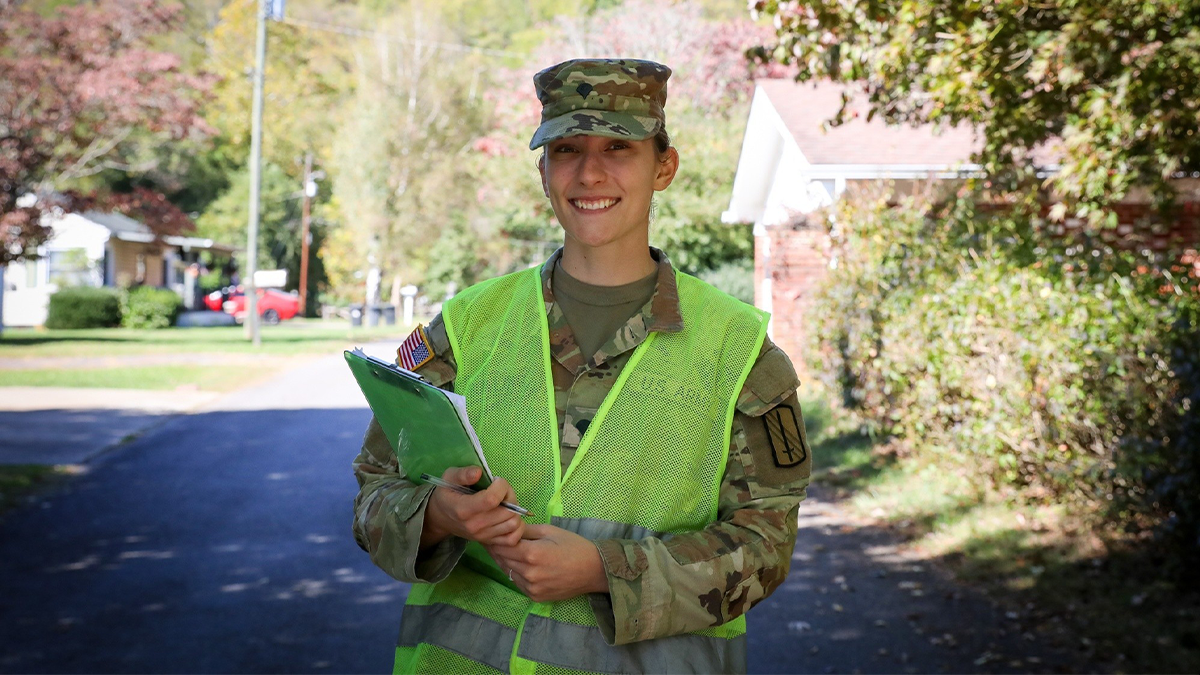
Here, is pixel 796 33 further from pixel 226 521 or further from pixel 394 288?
pixel 394 288

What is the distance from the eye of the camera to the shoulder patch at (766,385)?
2301 millimetres

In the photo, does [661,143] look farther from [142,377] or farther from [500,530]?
[142,377]

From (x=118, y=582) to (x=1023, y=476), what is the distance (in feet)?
19.8

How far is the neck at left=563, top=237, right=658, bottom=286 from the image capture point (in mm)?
2457

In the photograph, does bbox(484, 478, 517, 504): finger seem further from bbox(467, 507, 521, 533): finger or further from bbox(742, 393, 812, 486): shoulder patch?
bbox(742, 393, 812, 486): shoulder patch

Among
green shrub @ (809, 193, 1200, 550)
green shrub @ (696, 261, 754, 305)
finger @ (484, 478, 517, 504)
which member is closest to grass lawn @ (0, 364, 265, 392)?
green shrub @ (696, 261, 754, 305)

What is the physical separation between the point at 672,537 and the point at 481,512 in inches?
15.5

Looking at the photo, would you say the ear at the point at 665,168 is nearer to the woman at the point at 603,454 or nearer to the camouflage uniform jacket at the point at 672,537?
the woman at the point at 603,454

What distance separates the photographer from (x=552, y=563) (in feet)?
6.89

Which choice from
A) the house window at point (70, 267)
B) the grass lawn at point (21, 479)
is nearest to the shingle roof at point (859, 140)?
the grass lawn at point (21, 479)

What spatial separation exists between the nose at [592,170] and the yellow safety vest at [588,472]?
0.29m

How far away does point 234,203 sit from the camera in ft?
200

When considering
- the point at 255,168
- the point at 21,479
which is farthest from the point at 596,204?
the point at 255,168

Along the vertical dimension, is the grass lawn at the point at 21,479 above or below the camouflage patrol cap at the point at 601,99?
below
